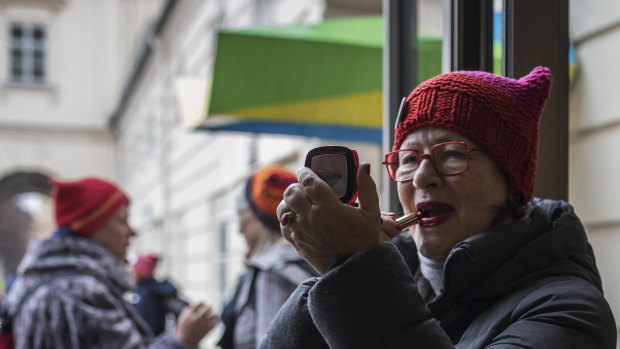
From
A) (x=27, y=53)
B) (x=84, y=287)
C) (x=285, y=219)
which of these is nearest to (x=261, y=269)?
(x=84, y=287)

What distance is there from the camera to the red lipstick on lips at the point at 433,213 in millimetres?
1325

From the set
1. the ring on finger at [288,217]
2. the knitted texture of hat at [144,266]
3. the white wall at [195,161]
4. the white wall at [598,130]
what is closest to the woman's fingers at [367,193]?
the ring on finger at [288,217]

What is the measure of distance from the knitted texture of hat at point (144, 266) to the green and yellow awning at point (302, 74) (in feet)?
7.68

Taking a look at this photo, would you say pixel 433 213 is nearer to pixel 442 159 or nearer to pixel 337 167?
pixel 442 159

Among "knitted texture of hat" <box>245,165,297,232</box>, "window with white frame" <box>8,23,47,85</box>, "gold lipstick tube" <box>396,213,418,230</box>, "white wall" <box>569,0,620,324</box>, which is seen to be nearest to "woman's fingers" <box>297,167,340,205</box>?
"gold lipstick tube" <box>396,213,418,230</box>

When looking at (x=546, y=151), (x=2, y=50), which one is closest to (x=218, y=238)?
(x=546, y=151)

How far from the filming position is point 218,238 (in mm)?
9922

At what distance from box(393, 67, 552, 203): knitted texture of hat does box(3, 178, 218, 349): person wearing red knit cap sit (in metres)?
1.79

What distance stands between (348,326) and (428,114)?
483mm

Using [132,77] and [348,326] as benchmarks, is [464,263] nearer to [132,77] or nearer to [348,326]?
[348,326]

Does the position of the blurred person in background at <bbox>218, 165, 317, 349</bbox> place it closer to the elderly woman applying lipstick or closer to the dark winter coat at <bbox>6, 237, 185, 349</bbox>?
the dark winter coat at <bbox>6, 237, 185, 349</bbox>

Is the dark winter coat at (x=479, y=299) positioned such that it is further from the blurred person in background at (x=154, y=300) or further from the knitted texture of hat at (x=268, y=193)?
the blurred person in background at (x=154, y=300)

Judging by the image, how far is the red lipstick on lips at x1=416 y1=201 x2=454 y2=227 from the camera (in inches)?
52.2

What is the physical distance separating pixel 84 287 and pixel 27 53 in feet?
70.6
